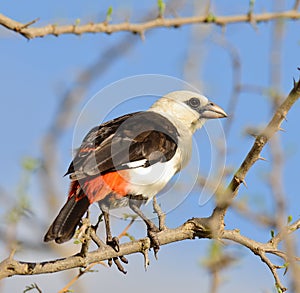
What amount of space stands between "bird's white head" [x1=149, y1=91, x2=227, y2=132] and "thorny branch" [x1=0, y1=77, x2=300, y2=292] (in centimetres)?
131

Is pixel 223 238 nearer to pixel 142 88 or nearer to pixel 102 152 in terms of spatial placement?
pixel 102 152

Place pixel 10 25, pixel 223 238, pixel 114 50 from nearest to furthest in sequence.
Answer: pixel 10 25 → pixel 223 238 → pixel 114 50

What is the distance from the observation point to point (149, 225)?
3676 millimetres

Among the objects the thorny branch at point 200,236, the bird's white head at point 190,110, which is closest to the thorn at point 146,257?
the thorny branch at point 200,236

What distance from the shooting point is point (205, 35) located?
345cm

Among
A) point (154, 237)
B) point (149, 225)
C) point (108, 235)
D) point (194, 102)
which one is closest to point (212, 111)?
point (194, 102)

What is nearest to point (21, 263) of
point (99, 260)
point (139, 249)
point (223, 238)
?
point (99, 260)

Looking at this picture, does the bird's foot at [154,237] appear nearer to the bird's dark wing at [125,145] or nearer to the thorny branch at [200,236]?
the thorny branch at [200,236]

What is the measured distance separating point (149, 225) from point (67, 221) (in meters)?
0.48

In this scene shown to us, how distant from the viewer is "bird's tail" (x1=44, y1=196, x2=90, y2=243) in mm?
3480

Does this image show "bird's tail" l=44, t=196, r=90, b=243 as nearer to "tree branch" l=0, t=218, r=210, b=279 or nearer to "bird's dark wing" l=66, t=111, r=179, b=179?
"bird's dark wing" l=66, t=111, r=179, b=179

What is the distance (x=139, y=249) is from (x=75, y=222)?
0.40 meters

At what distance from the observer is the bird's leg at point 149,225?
3370 millimetres

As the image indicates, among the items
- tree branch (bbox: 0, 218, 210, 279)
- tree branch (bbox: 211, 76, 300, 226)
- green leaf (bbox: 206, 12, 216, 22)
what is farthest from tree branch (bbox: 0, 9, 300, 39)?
tree branch (bbox: 0, 218, 210, 279)
